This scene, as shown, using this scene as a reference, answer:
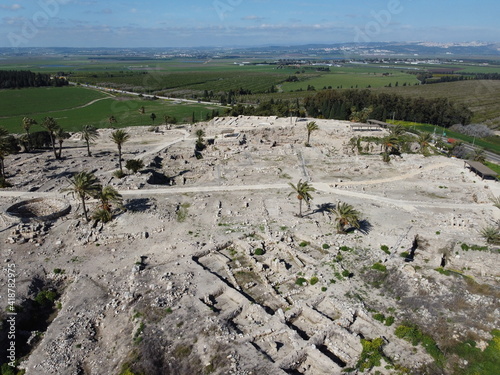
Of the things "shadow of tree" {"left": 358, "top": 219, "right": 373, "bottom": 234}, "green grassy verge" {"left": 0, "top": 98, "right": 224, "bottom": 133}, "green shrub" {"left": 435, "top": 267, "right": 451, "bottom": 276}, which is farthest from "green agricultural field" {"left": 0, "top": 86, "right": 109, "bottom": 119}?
"green shrub" {"left": 435, "top": 267, "right": 451, "bottom": 276}

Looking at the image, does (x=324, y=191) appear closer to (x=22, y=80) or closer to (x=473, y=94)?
(x=473, y=94)

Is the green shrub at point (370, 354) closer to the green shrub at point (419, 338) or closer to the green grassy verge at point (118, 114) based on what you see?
the green shrub at point (419, 338)

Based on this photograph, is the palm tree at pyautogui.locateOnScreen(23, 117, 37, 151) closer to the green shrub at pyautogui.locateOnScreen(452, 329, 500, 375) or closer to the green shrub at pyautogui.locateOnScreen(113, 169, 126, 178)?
the green shrub at pyautogui.locateOnScreen(113, 169, 126, 178)

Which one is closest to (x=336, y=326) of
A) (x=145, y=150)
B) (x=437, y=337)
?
(x=437, y=337)

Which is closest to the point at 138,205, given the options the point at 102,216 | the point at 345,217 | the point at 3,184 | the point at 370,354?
the point at 102,216

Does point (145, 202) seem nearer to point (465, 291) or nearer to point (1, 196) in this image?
point (1, 196)

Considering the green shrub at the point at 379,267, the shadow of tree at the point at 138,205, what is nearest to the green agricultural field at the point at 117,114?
the shadow of tree at the point at 138,205
